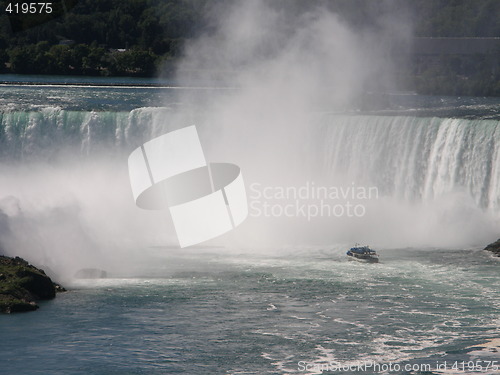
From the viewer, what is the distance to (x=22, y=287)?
142 feet

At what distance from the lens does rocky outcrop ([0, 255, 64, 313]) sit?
138 ft

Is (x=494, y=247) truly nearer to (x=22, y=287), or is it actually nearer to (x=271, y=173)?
(x=271, y=173)

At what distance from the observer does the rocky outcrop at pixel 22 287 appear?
42.1 meters

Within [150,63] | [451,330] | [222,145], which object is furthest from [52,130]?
[150,63]

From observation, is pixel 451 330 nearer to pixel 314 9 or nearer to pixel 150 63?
pixel 314 9

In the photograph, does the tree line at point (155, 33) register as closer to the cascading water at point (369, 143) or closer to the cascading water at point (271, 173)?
the cascading water at point (369, 143)

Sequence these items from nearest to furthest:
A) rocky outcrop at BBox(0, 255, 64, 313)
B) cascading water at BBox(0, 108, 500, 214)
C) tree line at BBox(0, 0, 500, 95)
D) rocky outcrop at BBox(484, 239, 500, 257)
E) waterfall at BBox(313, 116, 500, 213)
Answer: rocky outcrop at BBox(0, 255, 64, 313) < rocky outcrop at BBox(484, 239, 500, 257) < waterfall at BBox(313, 116, 500, 213) < cascading water at BBox(0, 108, 500, 214) < tree line at BBox(0, 0, 500, 95)

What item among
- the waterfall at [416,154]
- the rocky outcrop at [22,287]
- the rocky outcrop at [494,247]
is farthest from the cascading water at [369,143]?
the rocky outcrop at [22,287]

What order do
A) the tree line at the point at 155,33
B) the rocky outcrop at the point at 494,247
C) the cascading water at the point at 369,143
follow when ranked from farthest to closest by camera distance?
the tree line at the point at 155,33 → the cascading water at the point at 369,143 → the rocky outcrop at the point at 494,247

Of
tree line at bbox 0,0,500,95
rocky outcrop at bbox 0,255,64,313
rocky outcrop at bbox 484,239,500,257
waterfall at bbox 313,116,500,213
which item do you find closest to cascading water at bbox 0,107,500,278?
waterfall at bbox 313,116,500,213

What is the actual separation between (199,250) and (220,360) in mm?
19128

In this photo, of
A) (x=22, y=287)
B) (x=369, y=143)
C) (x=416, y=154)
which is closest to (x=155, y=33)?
(x=369, y=143)

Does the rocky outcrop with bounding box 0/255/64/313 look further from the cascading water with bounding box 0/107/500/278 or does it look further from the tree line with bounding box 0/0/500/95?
the tree line with bounding box 0/0/500/95

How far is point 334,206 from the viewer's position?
204 feet
